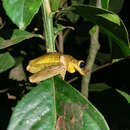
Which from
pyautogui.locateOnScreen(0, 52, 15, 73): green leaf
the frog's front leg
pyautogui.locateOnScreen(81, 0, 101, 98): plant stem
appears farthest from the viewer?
pyautogui.locateOnScreen(0, 52, 15, 73): green leaf

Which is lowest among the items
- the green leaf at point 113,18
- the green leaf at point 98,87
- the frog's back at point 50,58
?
the green leaf at point 98,87

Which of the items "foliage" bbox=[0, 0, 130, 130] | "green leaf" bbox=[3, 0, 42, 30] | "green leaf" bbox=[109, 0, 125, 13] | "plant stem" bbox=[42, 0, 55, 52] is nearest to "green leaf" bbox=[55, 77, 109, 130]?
"foliage" bbox=[0, 0, 130, 130]

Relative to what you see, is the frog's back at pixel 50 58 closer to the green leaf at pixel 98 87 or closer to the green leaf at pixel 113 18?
the green leaf at pixel 113 18

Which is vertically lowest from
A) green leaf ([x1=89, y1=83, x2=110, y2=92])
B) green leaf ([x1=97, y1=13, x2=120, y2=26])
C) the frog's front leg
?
green leaf ([x1=89, y1=83, x2=110, y2=92])

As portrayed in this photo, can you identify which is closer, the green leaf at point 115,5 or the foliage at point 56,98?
the foliage at point 56,98

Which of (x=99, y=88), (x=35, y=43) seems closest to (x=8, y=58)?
(x=35, y=43)

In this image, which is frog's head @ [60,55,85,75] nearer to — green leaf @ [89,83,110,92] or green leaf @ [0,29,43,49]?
green leaf @ [0,29,43,49]

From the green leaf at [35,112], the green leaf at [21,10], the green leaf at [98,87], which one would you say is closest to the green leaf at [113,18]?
the green leaf at [21,10]
